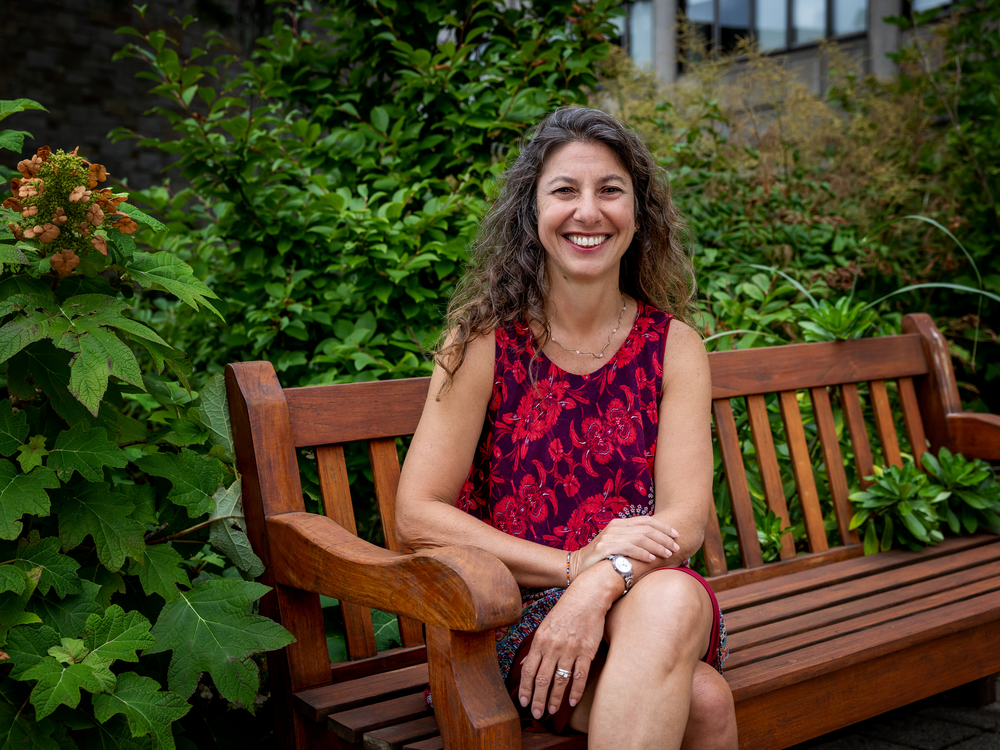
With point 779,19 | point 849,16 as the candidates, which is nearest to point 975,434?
point 849,16

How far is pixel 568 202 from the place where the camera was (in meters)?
2.02

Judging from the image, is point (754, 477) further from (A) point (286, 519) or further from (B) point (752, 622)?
(A) point (286, 519)

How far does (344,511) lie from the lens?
2152 millimetres

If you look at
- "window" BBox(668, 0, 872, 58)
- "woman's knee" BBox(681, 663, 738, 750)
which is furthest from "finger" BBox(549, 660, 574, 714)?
"window" BBox(668, 0, 872, 58)

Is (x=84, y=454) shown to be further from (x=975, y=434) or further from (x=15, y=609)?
(x=975, y=434)

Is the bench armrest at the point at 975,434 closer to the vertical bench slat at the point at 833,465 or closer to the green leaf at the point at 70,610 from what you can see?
the vertical bench slat at the point at 833,465

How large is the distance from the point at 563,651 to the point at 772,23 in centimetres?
1718

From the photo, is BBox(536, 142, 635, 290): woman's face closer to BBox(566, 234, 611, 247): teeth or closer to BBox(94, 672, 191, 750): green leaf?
BBox(566, 234, 611, 247): teeth

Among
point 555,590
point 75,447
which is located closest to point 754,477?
point 555,590

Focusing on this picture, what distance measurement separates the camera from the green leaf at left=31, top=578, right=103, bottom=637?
1.58 m

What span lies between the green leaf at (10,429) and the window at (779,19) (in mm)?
14599

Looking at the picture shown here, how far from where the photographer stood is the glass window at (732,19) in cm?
1684

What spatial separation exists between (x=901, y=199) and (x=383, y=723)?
383cm

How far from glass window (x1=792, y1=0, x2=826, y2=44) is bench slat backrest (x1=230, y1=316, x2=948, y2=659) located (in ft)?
47.1
